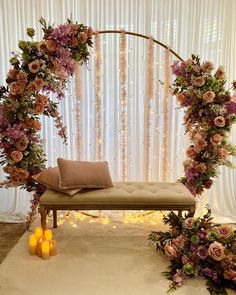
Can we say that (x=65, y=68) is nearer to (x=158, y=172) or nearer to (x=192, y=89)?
(x=192, y=89)

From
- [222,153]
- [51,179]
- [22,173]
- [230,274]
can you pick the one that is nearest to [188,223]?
[230,274]

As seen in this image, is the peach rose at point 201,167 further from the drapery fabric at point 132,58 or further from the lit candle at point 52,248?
the lit candle at point 52,248

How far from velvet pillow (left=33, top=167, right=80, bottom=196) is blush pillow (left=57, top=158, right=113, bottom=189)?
45 millimetres

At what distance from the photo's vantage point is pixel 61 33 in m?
3.01

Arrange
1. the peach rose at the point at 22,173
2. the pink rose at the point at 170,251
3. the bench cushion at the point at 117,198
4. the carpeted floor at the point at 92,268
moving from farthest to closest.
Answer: the peach rose at the point at 22,173
the bench cushion at the point at 117,198
the pink rose at the point at 170,251
the carpeted floor at the point at 92,268

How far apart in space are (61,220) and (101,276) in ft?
4.09

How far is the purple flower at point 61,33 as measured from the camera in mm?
3010

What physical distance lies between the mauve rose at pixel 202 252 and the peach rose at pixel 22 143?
1.73 metres

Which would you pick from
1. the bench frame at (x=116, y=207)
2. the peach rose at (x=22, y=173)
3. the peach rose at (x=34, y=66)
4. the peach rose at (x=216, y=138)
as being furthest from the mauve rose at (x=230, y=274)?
the peach rose at (x=34, y=66)

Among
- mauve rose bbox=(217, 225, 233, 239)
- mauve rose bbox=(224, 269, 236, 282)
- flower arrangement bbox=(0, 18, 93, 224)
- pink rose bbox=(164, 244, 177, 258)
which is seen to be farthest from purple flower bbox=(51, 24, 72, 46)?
mauve rose bbox=(224, 269, 236, 282)

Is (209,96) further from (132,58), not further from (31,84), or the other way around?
(31,84)

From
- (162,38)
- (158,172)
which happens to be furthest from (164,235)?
(162,38)

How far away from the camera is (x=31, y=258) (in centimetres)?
285

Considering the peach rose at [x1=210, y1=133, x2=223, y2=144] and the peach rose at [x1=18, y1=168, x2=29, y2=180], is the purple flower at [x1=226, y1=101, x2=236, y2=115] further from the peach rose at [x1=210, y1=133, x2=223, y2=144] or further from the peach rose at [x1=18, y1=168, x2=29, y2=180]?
the peach rose at [x1=18, y1=168, x2=29, y2=180]
